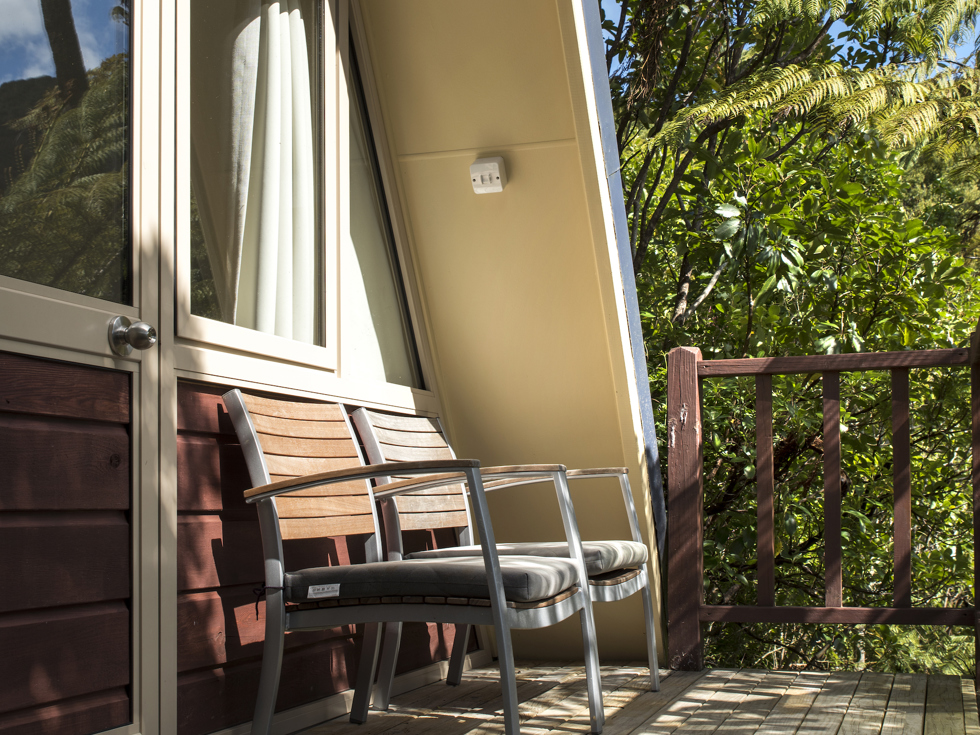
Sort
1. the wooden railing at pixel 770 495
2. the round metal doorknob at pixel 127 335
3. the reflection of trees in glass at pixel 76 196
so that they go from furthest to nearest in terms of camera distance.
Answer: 1. the wooden railing at pixel 770 495
2. the round metal doorknob at pixel 127 335
3. the reflection of trees in glass at pixel 76 196

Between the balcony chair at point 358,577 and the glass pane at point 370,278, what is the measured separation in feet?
1.86

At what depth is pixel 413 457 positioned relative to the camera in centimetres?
246

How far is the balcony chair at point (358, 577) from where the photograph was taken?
1.57 metres

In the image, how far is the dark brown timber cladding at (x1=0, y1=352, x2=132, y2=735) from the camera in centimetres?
137

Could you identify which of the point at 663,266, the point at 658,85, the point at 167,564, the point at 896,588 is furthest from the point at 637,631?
the point at 658,85

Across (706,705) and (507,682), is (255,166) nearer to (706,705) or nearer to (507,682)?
(507,682)

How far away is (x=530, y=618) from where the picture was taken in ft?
5.24

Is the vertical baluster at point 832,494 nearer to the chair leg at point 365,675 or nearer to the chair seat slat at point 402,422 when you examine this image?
the chair seat slat at point 402,422

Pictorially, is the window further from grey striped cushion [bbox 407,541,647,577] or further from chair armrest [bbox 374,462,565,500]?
grey striped cushion [bbox 407,541,647,577]

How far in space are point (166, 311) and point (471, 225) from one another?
1.19 metres

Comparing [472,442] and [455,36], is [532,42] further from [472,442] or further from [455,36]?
[472,442]

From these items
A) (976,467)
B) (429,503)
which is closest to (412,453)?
(429,503)

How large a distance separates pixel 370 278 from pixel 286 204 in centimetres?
46

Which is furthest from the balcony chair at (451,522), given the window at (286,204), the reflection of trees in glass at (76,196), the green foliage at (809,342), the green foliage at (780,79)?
the green foliage at (780,79)
